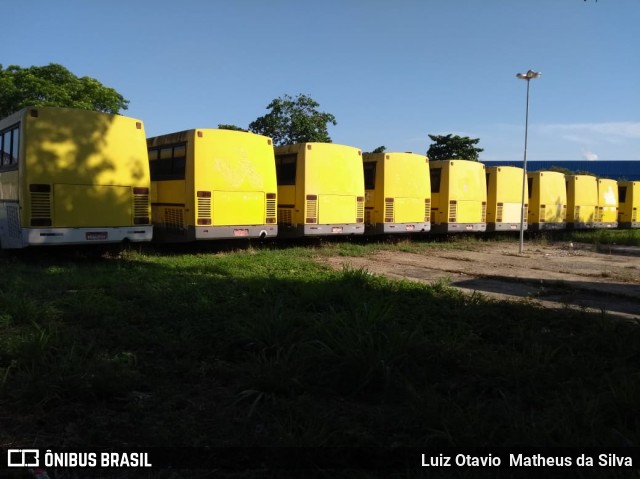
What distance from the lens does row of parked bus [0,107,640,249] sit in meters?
10.3

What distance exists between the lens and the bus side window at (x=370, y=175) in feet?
56.5

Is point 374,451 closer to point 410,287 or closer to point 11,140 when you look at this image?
point 410,287

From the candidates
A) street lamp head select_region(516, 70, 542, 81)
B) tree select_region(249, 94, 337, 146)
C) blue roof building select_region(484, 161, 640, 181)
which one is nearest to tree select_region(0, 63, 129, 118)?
tree select_region(249, 94, 337, 146)

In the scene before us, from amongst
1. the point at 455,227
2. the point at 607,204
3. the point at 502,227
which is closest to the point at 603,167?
the point at 607,204

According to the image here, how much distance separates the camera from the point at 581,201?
79.9ft

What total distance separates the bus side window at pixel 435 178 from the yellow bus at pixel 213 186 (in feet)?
25.5

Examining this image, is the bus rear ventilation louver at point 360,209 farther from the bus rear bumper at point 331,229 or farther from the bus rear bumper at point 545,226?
the bus rear bumper at point 545,226

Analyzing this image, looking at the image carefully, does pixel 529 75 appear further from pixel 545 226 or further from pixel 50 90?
pixel 50 90

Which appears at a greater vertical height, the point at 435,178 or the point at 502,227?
the point at 435,178

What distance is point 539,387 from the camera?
13.0 ft

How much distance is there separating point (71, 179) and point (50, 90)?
2210 centimetres

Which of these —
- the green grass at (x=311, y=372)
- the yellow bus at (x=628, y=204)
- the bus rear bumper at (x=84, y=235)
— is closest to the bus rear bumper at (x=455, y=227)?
the bus rear bumper at (x=84, y=235)

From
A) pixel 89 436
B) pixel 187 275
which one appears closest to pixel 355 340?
pixel 89 436

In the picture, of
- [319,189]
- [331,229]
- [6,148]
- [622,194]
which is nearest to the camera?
[6,148]
